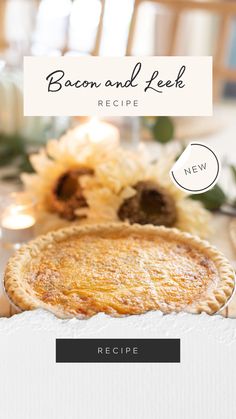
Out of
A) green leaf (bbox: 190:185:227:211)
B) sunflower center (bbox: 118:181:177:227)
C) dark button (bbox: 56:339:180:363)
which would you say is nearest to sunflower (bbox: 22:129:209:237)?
sunflower center (bbox: 118:181:177:227)

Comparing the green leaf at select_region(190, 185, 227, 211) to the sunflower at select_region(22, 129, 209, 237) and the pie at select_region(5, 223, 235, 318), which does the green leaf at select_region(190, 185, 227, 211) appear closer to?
the sunflower at select_region(22, 129, 209, 237)

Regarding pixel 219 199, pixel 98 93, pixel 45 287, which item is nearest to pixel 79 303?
pixel 45 287

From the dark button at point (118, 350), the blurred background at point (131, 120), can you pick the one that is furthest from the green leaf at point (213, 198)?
the dark button at point (118, 350)

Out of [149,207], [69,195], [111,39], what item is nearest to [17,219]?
[69,195]

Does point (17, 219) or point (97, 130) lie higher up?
point (97, 130)

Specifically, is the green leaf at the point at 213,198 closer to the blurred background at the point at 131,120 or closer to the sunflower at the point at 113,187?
the blurred background at the point at 131,120

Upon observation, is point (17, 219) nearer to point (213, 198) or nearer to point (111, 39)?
point (213, 198)

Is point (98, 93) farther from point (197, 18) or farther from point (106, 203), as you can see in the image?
point (197, 18)
